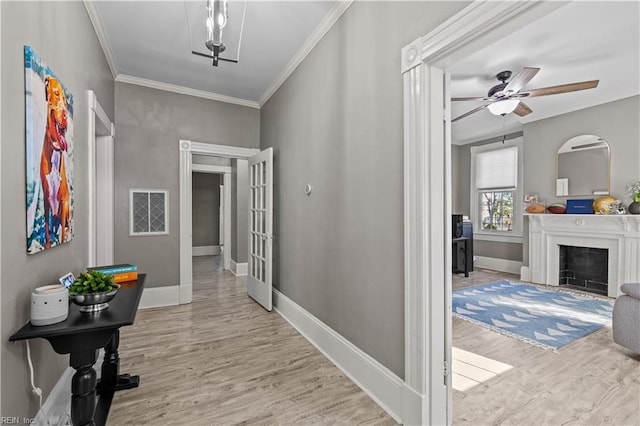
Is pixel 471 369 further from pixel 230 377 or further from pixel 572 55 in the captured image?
pixel 572 55

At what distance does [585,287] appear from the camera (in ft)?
15.8

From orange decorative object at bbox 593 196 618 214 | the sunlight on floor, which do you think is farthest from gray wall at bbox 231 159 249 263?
orange decorative object at bbox 593 196 618 214

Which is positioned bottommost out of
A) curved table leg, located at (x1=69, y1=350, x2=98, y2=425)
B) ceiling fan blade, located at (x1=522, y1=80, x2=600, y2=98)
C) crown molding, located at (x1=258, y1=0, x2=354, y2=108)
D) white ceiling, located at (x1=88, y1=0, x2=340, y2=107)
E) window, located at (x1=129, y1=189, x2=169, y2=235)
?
curved table leg, located at (x1=69, y1=350, x2=98, y2=425)

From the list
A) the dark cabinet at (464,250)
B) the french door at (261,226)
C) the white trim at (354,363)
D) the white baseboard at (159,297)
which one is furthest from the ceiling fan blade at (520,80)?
the white baseboard at (159,297)

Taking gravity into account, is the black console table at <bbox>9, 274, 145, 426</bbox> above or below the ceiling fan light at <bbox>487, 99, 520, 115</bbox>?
below

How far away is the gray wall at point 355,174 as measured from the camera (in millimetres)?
1880

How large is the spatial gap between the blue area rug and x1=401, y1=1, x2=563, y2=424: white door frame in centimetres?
185

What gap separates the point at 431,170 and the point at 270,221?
95.8 inches

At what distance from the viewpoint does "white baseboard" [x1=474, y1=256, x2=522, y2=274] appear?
5922 mm

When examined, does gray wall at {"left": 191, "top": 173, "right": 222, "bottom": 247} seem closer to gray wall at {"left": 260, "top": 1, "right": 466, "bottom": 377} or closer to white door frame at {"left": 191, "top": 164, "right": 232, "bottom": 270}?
white door frame at {"left": 191, "top": 164, "right": 232, "bottom": 270}

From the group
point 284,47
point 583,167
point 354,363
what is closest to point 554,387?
point 354,363

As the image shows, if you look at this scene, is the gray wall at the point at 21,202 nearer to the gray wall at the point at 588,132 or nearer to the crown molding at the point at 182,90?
the crown molding at the point at 182,90

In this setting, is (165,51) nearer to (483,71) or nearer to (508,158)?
(483,71)

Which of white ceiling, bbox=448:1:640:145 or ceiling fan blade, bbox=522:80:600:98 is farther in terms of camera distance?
ceiling fan blade, bbox=522:80:600:98
